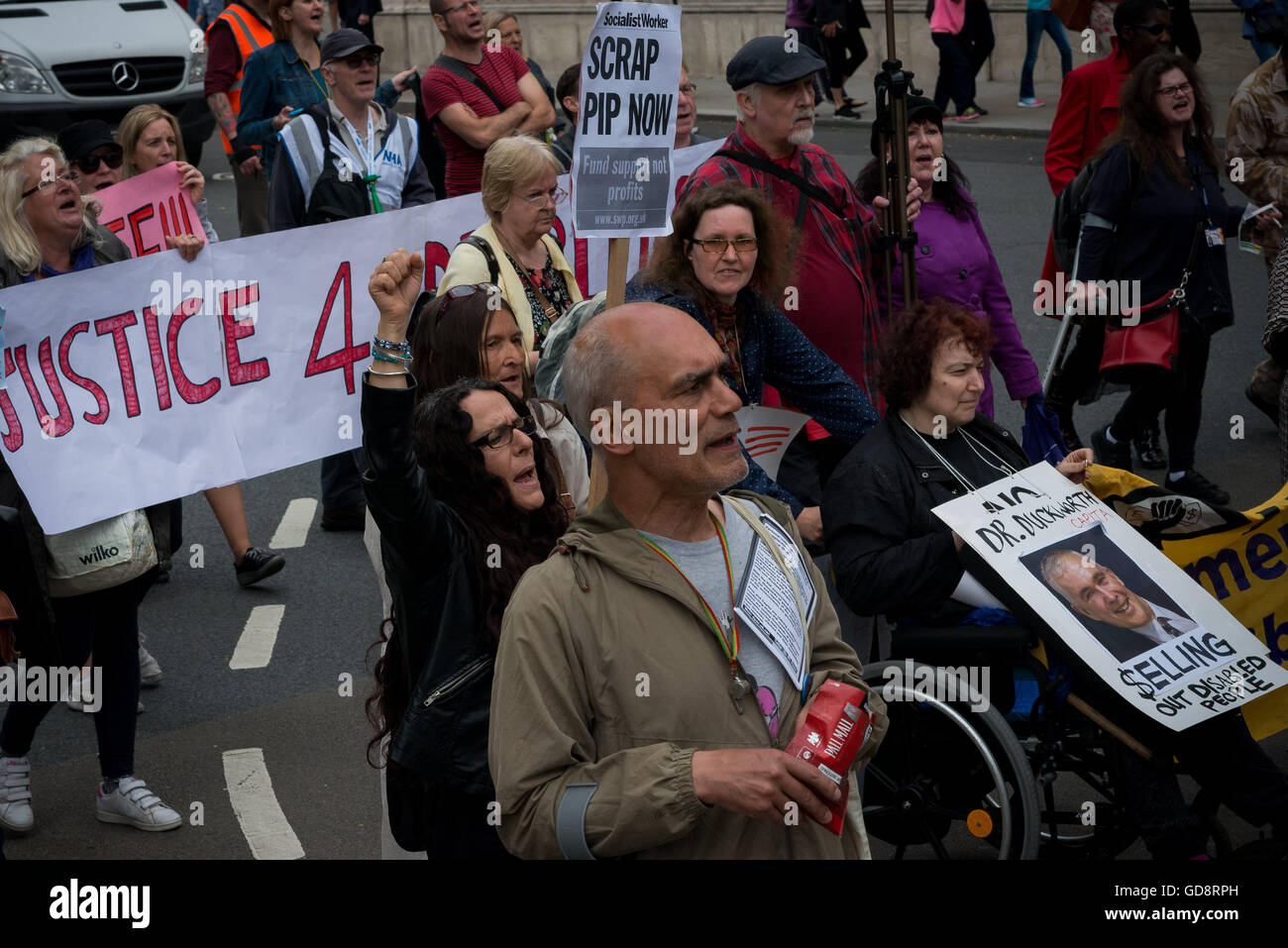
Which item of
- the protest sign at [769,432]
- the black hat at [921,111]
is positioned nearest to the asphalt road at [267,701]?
the protest sign at [769,432]

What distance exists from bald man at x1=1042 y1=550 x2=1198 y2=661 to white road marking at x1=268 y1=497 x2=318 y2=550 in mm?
4017

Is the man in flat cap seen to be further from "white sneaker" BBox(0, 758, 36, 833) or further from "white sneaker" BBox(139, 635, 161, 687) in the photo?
"white sneaker" BBox(0, 758, 36, 833)

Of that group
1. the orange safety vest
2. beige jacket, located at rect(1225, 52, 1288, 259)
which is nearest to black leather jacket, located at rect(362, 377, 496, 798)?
beige jacket, located at rect(1225, 52, 1288, 259)

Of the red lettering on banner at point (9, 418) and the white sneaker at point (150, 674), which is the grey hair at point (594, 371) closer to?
the red lettering on banner at point (9, 418)

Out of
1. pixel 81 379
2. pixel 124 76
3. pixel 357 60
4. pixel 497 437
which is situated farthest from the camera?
pixel 124 76

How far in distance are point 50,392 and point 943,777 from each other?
307 cm

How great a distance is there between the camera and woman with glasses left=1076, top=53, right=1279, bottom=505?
6.51m

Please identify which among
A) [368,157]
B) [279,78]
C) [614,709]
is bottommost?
[614,709]

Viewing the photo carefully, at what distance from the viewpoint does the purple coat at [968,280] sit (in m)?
5.57

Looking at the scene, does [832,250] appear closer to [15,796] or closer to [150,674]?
[150,674]

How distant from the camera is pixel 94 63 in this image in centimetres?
1320

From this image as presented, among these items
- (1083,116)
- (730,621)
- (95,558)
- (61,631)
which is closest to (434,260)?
(95,558)
